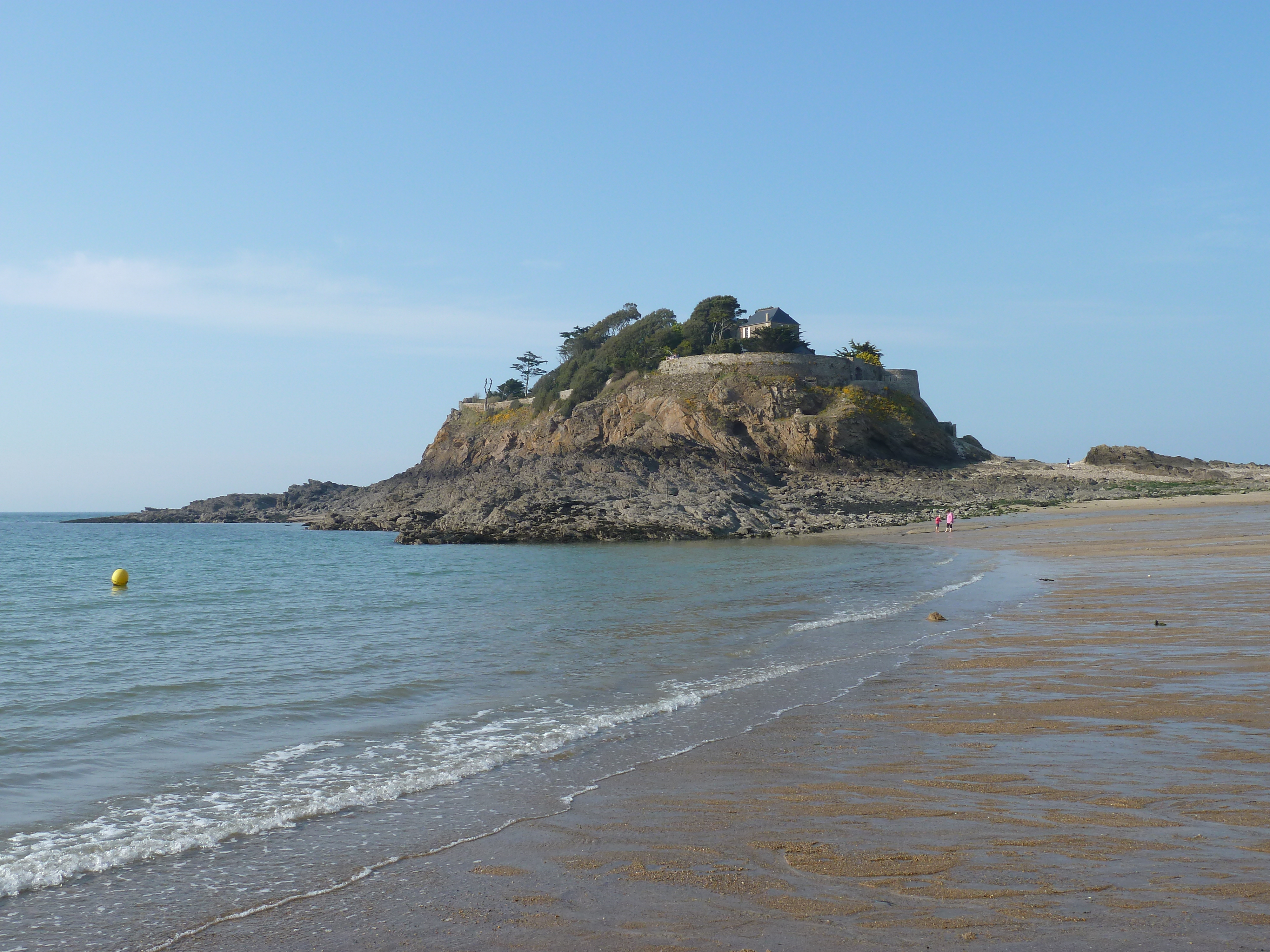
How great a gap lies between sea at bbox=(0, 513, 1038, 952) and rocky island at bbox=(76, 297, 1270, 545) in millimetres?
22268

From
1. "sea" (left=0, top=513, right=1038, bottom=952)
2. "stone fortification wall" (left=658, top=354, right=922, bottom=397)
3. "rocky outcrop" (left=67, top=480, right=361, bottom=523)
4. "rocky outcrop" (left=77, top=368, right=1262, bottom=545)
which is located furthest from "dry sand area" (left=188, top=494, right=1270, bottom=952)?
"rocky outcrop" (left=67, top=480, right=361, bottom=523)

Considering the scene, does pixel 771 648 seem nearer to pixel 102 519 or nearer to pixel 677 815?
pixel 677 815

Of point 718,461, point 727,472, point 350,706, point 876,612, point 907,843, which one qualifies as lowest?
point 350,706

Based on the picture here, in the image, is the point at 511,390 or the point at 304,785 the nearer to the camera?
the point at 304,785

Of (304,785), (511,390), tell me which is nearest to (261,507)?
(511,390)

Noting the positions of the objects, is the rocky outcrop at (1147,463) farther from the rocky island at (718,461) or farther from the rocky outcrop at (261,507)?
the rocky outcrop at (261,507)

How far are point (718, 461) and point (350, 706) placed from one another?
46.1 metres

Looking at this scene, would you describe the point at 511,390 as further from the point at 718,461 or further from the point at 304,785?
the point at 304,785

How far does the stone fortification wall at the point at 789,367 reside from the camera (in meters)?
60.7

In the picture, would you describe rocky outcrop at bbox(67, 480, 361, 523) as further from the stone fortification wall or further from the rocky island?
the stone fortification wall

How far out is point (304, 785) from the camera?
6.63 metres

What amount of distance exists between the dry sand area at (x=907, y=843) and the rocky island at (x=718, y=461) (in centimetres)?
3505

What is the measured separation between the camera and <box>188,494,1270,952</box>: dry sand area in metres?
3.80

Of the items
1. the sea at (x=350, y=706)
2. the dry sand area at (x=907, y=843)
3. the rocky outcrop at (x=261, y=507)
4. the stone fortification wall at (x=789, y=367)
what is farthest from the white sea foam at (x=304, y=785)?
the rocky outcrop at (x=261, y=507)
